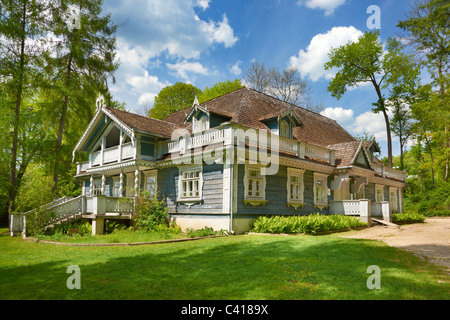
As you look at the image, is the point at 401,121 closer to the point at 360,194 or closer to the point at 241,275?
the point at 360,194

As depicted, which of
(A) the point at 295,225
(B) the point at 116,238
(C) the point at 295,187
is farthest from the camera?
(C) the point at 295,187

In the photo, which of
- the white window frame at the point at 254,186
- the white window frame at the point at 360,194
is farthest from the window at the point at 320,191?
the white window frame at the point at 254,186

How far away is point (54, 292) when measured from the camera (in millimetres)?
5957

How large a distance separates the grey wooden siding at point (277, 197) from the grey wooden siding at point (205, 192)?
3.29ft

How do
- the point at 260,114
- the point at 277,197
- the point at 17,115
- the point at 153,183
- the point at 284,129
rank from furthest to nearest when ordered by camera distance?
the point at 17,115 → the point at 153,183 → the point at 260,114 → the point at 284,129 → the point at 277,197

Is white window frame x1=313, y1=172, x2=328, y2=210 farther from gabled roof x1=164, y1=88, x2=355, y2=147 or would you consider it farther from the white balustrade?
the white balustrade

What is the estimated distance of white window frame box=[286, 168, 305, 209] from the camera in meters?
18.2

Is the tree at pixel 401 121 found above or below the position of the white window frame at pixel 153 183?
above

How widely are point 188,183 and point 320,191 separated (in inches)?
330

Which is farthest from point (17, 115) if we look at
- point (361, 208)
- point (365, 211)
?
point (365, 211)

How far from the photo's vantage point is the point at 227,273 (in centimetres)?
724

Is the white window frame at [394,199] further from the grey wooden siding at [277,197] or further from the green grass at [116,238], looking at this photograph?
the green grass at [116,238]

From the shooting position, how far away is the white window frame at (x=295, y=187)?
18.2 meters
